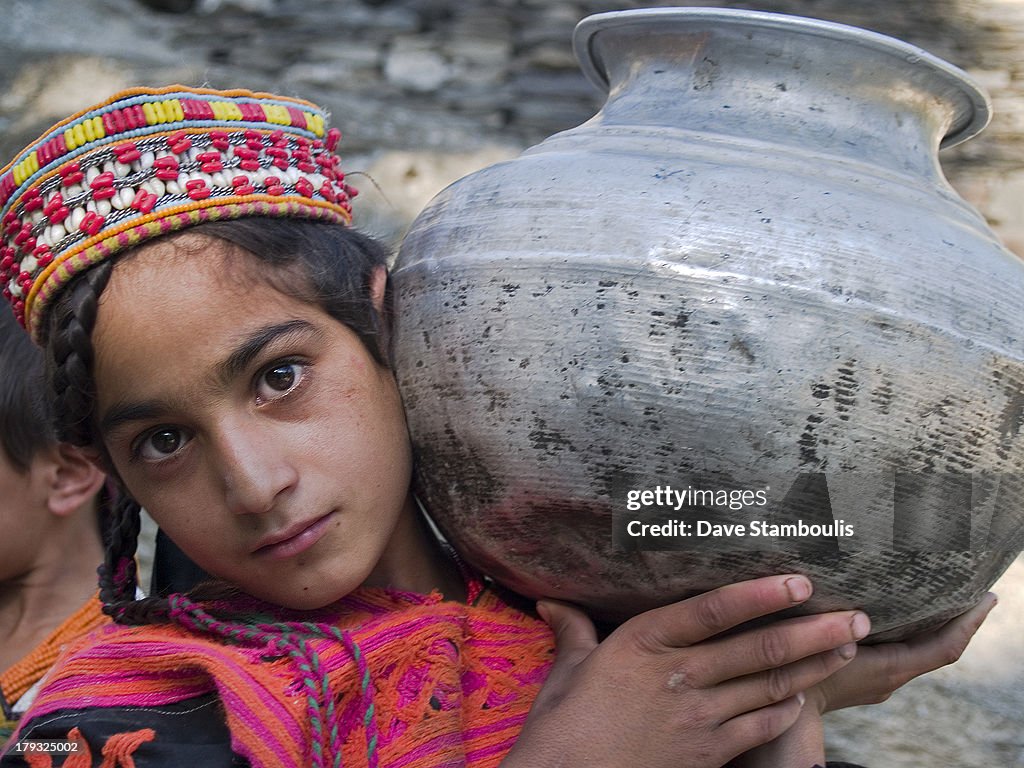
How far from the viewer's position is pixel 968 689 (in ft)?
9.34

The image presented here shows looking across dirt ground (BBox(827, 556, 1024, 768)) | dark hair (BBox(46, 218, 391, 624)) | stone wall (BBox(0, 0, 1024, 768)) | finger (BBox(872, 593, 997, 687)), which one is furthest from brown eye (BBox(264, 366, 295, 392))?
stone wall (BBox(0, 0, 1024, 768))

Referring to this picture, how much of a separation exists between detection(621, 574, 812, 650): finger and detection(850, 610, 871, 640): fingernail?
0.08 meters

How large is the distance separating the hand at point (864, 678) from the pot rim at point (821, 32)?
64 cm

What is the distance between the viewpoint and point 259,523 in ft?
4.12

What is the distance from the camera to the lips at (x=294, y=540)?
1264mm

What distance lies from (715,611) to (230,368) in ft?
1.99

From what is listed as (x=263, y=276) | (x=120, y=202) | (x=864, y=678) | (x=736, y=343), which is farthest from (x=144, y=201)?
(x=864, y=678)

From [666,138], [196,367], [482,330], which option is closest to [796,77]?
[666,138]

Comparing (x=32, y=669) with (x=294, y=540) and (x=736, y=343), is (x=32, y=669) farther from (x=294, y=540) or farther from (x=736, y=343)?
(x=736, y=343)

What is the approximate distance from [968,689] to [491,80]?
3.23 meters

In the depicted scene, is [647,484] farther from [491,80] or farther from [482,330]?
[491,80]

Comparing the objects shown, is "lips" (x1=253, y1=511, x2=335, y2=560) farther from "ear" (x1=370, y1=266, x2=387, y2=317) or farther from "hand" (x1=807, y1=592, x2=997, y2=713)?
"hand" (x1=807, y1=592, x2=997, y2=713)

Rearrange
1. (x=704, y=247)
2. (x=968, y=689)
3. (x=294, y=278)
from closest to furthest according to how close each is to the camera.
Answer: (x=704, y=247) → (x=294, y=278) → (x=968, y=689)

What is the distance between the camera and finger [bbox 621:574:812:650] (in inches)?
45.8
